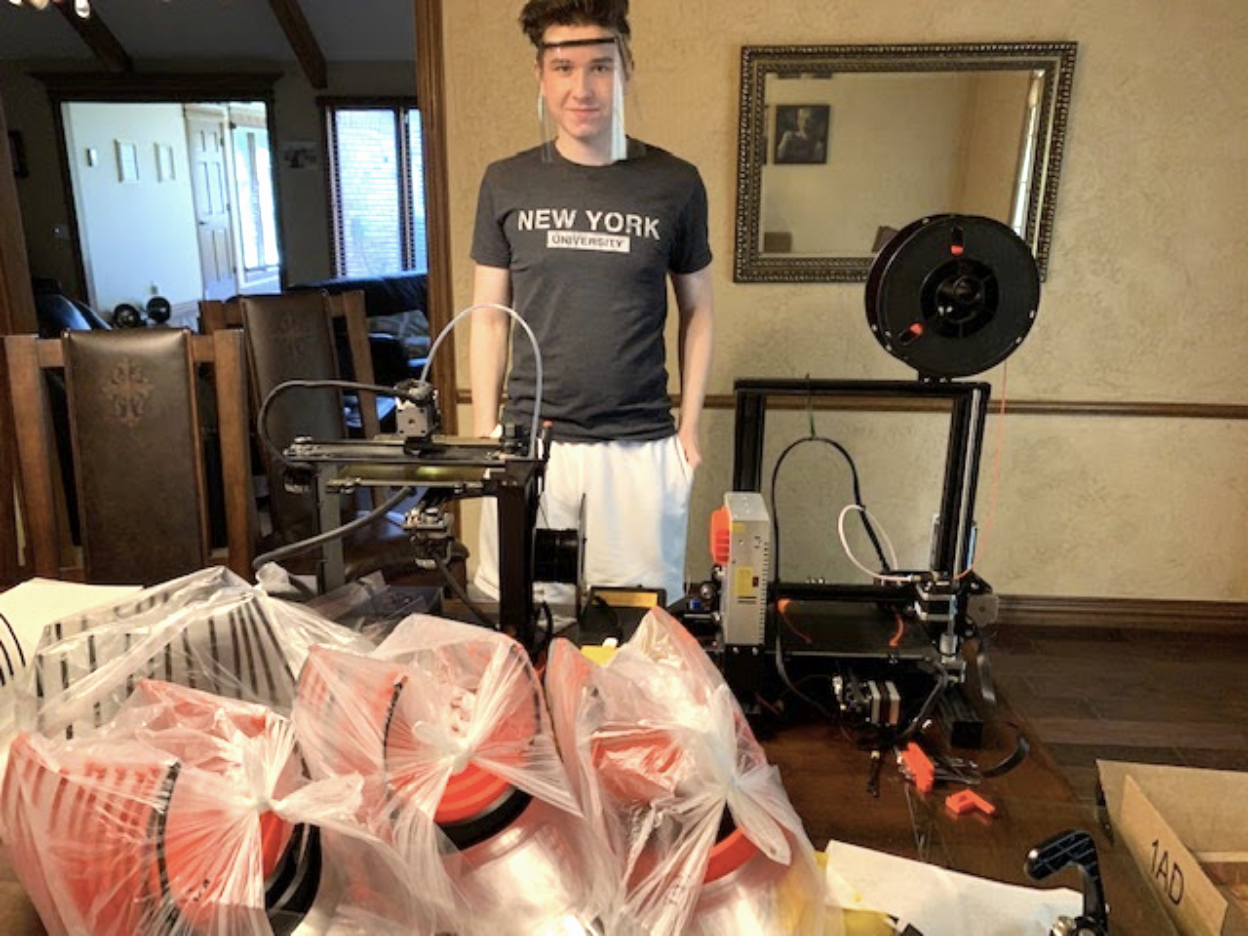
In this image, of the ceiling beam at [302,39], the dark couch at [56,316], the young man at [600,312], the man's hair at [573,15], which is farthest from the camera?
the ceiling beam at [302,39]

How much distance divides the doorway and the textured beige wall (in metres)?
5.11

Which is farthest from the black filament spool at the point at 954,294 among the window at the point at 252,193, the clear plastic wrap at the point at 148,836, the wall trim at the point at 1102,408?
the window at the point at 252,193

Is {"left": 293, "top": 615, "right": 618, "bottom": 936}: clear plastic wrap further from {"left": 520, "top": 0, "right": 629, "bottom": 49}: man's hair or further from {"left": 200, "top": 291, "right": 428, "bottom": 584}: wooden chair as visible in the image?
{"left": 200, "top": 291, "right": 428, "bottom": 584}: wooden chair

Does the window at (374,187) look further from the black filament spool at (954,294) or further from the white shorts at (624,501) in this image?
the black filament spool at (954,294)

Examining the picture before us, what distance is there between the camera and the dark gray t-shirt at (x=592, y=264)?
1573mm

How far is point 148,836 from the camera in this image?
581 millimetres

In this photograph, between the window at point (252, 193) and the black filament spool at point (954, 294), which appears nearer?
the black filament spool at point (954, 294)

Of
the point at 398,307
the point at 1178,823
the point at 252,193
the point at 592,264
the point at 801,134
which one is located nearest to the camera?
the point at 1178,823

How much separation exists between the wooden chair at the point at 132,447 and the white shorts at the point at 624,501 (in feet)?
1.65

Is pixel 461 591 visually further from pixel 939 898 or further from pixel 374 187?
pixel 374 187

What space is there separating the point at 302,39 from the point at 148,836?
6.52 metres

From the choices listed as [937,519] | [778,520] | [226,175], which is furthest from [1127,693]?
[226,175]

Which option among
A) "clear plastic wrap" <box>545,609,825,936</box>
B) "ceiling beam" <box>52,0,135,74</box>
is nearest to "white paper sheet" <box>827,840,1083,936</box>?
"clear plastic wrap" <box>545,609,825,936</box>

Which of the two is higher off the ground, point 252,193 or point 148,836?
point 252,193
